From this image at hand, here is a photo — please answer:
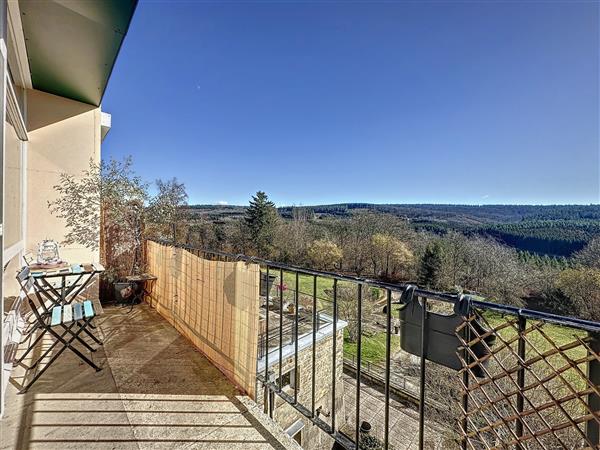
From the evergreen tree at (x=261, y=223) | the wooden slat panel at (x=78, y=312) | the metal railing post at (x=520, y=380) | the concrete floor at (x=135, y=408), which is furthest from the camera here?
the evergreen tree at (x=261, y=223)

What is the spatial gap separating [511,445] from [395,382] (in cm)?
1153

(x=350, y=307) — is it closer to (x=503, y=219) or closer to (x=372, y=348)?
(x=372, y=348)

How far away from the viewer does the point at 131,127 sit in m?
10.1

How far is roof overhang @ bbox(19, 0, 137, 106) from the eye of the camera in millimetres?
2254

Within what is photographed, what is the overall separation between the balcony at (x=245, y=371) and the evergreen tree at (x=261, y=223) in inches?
823

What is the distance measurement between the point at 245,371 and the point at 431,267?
22451 millimetres

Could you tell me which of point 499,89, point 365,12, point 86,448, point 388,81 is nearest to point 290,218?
point 388,81

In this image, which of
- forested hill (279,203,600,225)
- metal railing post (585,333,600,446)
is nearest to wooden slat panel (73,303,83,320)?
metal railing post (585,333,600,446)

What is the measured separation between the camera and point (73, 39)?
2.69 metres

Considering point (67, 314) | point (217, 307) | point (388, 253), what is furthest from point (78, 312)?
point (388, 253)

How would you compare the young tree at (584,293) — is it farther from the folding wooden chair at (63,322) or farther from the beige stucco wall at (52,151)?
the beige stucco wall at (52,151)

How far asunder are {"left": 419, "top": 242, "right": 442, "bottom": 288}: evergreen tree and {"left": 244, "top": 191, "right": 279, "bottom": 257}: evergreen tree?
42.9ft

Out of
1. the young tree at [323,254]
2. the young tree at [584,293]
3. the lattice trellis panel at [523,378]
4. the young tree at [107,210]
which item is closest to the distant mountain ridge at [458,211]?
the young tree at [323,254]

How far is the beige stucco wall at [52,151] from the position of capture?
387 centimetres
